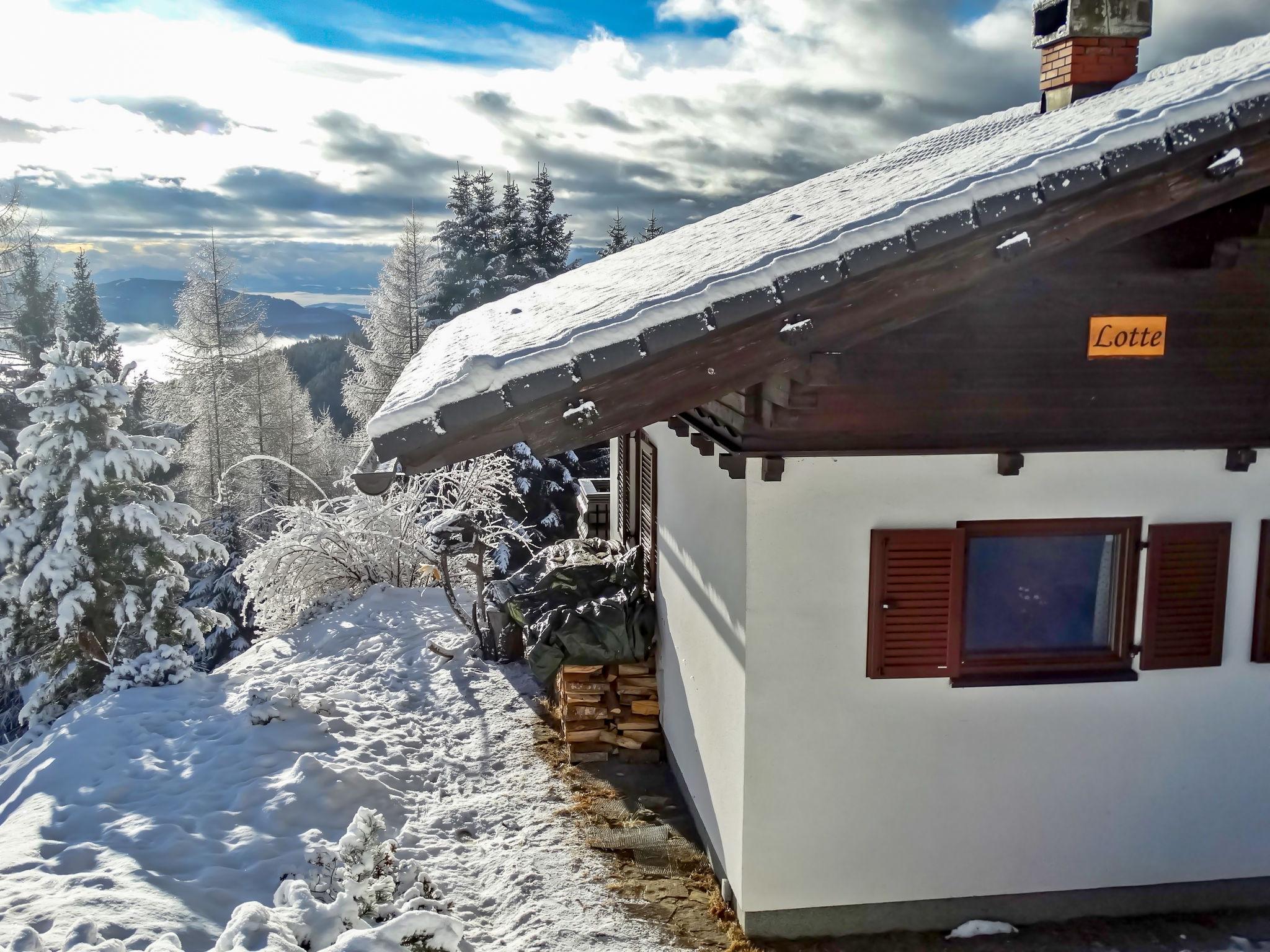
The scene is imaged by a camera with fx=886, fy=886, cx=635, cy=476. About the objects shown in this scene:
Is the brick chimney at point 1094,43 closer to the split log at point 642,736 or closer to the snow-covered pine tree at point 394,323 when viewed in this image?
the split log at point 642,736

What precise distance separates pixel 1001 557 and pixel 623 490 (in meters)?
5.95

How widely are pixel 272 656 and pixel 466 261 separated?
1729 cm

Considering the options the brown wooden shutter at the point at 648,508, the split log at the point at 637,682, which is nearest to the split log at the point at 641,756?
the split log at the point at 637,682

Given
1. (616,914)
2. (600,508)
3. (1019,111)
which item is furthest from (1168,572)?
(600,508)

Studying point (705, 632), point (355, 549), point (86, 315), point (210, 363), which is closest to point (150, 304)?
point (86, 315)

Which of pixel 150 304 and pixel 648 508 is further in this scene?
pixel 150 304

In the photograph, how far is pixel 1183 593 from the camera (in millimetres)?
5297

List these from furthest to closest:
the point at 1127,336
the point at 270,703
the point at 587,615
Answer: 1. the point at 270,703
2. the point at 587,615
3. the point at 1127,336

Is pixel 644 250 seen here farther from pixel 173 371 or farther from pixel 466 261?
pixel 173 371

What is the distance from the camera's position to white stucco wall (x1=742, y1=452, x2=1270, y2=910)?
5066mm

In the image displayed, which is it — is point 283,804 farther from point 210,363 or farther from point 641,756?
point 210,363

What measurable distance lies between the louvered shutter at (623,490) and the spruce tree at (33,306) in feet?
94.9

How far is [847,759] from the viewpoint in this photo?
206 inches

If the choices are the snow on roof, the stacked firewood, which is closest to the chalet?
the snow on roof
